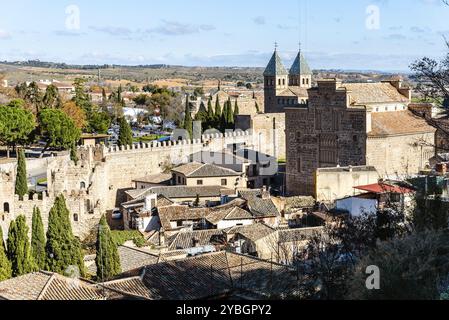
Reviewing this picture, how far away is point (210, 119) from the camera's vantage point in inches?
1609

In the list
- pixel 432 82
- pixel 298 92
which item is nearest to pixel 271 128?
pixel 298 92

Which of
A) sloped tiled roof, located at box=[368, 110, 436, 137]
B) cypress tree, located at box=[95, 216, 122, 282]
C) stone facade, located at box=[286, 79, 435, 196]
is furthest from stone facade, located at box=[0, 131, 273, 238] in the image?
sloped tiled roof, located at box=[368, 110, 436, 137]

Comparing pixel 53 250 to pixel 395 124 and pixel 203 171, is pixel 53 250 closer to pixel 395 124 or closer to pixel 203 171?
pixel 203 171

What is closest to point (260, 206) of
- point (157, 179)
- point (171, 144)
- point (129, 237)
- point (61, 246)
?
point (129, 237)

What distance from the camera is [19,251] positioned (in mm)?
15805

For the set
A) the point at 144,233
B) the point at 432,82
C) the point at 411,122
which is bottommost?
the point at 144,233

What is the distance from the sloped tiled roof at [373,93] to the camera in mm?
26594

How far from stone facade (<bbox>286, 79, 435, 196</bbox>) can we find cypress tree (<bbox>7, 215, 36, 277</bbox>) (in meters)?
11.8

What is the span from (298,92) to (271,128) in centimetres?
1046

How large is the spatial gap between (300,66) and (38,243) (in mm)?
35345

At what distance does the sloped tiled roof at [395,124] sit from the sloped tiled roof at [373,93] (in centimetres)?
65

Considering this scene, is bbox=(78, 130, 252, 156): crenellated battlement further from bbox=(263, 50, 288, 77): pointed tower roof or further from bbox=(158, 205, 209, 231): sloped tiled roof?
bbox=(263, 50, 288, 77): pointed tower roof
